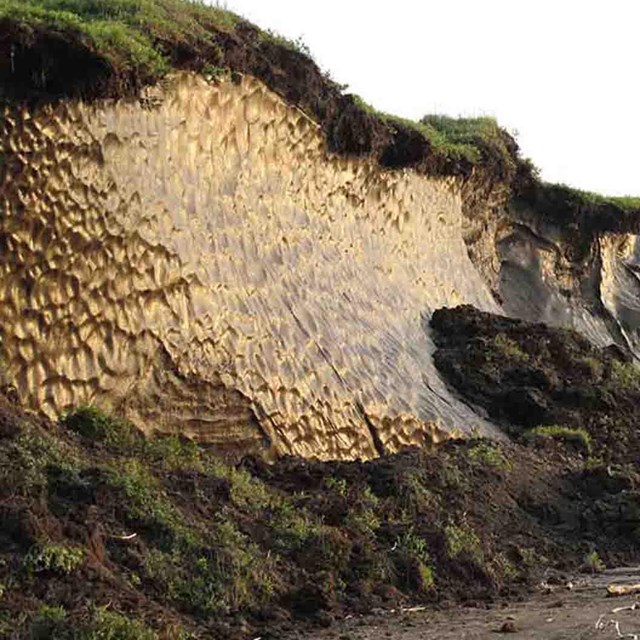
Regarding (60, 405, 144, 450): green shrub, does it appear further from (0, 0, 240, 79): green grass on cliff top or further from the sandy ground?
(0, 0, 240, 79): green grass on cliff top

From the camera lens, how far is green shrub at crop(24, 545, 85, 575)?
303 inches

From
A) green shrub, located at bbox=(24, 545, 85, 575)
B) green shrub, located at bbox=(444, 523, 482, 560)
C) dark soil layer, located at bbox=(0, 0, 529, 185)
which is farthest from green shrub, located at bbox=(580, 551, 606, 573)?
dark soil layer, located at bbox=(0, 0, 529, 185)

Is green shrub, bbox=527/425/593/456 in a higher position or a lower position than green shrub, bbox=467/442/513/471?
higher

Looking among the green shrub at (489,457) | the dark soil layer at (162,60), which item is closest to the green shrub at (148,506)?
the dark soil layer at (162,60)

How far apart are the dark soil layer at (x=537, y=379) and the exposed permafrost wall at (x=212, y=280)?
2.11 feet

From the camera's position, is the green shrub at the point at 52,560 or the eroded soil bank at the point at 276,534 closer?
the green shrub at the point at 52,560

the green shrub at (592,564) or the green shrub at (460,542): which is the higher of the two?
the green shrub at (460,542)

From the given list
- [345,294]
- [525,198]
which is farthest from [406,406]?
[525,198]

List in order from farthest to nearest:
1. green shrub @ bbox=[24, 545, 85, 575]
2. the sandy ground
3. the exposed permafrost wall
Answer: the exposed permafrost wall
the sandy ground
green shrub @ bbox=[24, 545, 85, 575]

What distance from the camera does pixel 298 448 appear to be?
44.7 feet

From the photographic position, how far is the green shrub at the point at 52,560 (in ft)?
25.3

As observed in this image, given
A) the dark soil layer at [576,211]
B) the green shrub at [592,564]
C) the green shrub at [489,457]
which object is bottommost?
the green shrub at [592,564]

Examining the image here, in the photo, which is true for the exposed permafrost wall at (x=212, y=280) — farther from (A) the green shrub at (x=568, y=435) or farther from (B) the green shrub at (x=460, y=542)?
(B) the green shrub at (x=460, y=542)

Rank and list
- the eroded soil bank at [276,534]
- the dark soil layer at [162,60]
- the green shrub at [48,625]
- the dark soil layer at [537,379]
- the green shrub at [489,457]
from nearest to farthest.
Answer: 1. the green shrub at [48,625]
2. the eroded soil bank at [276,534]
3. the dark soil layer at [162,60]
4. the green shrub at [489,457]
5. the dark soil layer at [537,379]
